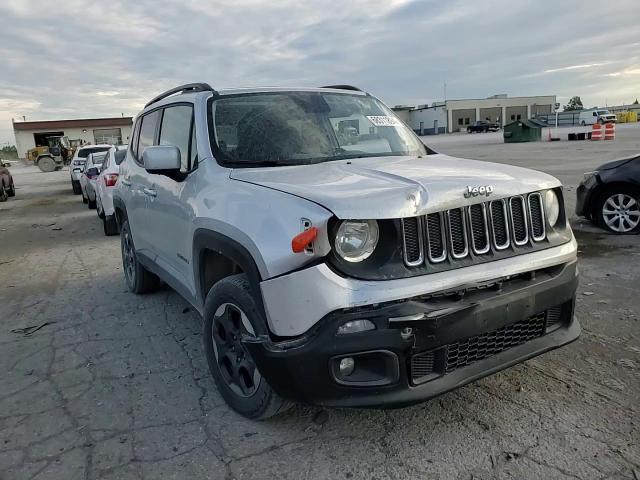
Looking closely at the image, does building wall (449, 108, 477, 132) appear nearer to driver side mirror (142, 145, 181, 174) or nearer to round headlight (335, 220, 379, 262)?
driver side mirror (142, 145, 181, 174)

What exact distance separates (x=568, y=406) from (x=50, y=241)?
30.8 feet

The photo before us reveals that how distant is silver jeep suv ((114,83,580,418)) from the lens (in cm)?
246

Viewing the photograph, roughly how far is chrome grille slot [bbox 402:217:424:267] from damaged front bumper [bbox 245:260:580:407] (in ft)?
0.65

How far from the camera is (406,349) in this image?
247 cm

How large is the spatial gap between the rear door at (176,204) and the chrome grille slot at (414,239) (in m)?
1.55

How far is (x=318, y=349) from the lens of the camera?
8.06 feet

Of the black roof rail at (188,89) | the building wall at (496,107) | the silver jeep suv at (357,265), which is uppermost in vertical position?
the building wall at (496,107)

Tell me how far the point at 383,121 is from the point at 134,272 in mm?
3156

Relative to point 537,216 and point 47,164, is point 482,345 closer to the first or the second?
point 537,216

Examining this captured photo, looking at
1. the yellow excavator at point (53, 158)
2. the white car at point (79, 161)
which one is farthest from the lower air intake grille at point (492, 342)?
the yellow excavator at point (53, 158)

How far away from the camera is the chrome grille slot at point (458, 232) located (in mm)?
2708

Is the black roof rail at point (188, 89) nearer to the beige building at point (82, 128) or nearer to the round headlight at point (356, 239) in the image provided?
the round headlight at point (356, 239)

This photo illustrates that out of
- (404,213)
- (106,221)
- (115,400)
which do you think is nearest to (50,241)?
(106,221)

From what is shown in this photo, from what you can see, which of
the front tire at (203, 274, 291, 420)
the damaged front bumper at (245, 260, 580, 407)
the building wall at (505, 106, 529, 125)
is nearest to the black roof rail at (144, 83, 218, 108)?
the front tire at (203, 274, 291, 420)
